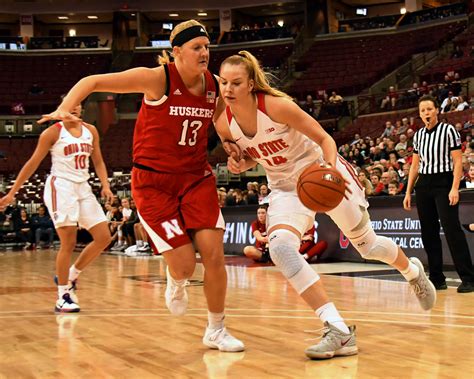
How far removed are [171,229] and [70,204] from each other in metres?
2.28

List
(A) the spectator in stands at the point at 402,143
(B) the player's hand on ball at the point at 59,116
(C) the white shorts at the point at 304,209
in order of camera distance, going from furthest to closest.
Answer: (A) the spectator in stands at the point at 402,143 → (C) the white shorts at the point at 304,209 → (B) the player's hand on ball at the point at 59,116

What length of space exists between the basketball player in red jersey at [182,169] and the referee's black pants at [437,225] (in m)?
3.13

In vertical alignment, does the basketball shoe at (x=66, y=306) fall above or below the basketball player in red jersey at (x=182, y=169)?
below

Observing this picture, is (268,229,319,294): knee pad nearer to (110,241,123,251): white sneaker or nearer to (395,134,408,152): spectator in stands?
(395,134,408,152): spectator in stands

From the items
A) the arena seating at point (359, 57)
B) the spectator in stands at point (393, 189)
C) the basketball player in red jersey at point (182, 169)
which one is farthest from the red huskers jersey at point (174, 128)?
the arena seating at point (359, 57)

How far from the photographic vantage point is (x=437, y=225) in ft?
21.5

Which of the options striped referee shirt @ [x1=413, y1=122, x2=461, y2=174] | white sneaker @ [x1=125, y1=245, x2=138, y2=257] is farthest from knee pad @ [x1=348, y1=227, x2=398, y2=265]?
white sneaker @ [x1=125, y1=245, x2=138, y2=257]

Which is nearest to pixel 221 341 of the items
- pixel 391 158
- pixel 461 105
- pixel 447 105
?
pixel 391 158

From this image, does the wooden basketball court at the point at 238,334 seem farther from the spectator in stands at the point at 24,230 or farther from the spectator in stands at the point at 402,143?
the spectator in stands at the point at 24,230

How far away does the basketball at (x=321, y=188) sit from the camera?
343cm

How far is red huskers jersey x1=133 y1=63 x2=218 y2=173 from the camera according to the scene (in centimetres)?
379

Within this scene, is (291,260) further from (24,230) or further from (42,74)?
(42,74)

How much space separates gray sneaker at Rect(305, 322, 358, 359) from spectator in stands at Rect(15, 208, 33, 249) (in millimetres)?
15748

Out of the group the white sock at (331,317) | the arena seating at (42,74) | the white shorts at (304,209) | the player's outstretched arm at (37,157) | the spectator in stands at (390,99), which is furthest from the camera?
the arena seating at (42,74)
